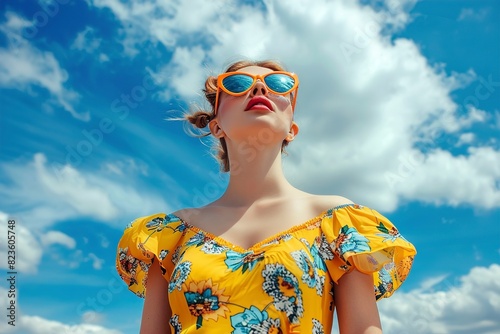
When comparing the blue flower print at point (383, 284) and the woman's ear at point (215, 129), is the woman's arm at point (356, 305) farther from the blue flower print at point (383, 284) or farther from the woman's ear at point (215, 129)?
the woman's ear at point (215, 129)

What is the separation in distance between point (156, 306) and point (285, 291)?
41.0 inches

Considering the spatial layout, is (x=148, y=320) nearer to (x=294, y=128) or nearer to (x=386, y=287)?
(x=386, y=287)

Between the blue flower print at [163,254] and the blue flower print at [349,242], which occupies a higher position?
the blue flower print at [163,254]

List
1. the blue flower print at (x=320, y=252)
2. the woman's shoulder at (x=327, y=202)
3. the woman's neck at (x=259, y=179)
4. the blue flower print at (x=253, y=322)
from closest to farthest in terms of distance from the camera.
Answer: the blue flower print at (x=253, y=322) < the blue flower print at (x=320, y=252) < the woman's shoulder at (x=327, y=202) < the woman's neck at (x=259, y=179)

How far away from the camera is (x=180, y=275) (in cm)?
314

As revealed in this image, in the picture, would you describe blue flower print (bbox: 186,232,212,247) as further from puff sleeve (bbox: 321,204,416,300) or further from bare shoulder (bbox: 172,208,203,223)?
puff sleeve (bbox: 321,204,416,300)

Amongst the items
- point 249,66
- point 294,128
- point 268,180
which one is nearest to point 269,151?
point 268,180

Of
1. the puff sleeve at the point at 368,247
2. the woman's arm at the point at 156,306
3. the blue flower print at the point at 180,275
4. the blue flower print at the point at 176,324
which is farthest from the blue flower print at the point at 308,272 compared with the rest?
the woman's arm at the point at 156,306

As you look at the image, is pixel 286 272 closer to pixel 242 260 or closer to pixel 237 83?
pixel 242 260

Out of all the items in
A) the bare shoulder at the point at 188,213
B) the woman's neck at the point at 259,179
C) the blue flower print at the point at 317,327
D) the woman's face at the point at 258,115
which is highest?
the woman's face at the point at 258,115

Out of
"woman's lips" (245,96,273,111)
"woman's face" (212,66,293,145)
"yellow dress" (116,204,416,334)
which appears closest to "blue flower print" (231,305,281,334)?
"yellow dress" (116,204,416,334)

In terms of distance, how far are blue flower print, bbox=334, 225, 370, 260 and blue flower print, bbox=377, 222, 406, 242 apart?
0.13 m

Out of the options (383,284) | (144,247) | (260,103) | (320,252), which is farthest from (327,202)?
(144,247)

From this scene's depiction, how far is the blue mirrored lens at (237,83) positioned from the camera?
147 inches
